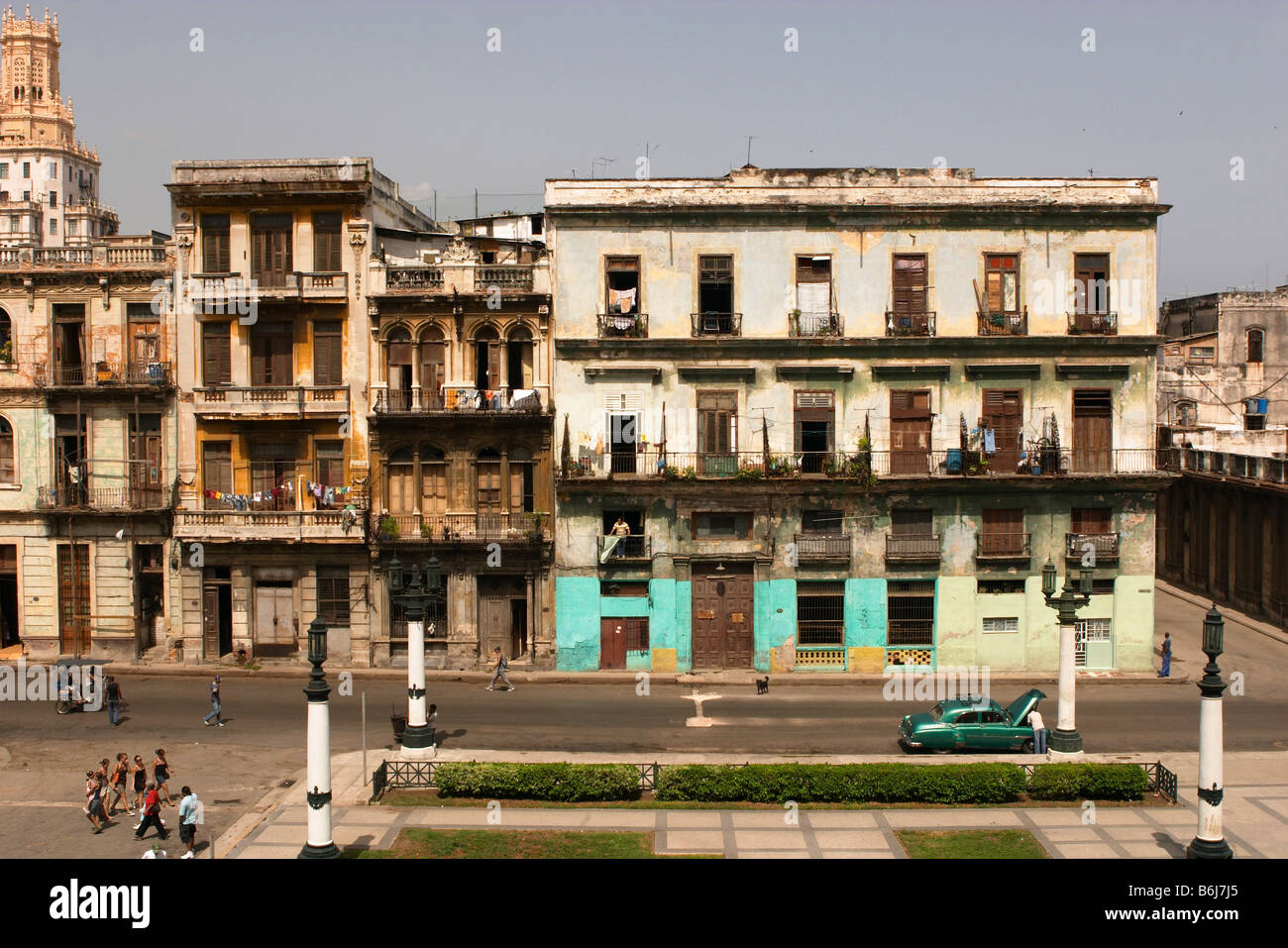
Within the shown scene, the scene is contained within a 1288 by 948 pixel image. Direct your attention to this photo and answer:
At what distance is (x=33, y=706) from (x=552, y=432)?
A: 19.1 metres

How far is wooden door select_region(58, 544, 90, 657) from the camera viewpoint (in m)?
43.9

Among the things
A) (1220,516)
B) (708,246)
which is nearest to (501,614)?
(708,246)

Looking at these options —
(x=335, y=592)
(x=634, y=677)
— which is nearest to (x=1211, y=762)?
(x=634, y=677)

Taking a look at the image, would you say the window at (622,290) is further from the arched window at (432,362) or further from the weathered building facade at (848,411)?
the arched window at (432,362)

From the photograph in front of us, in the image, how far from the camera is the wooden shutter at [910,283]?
4225cm

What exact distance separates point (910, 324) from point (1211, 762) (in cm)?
2172

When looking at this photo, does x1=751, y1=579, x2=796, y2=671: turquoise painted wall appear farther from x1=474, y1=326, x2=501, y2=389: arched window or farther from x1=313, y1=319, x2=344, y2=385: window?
x1=313, y1=319, x2=344, y2=385: window

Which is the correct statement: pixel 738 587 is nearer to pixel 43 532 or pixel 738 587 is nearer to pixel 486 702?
pixel 486 702

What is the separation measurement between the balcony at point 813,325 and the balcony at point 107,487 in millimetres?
23259

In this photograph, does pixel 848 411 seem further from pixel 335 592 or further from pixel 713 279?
pixel 335 592

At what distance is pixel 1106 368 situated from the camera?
139 feet

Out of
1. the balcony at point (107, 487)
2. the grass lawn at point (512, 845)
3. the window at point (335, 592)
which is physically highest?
the balcony at point (107, 487)

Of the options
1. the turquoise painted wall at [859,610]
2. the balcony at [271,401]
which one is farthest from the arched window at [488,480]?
the turquoise painted wall at [859,610]

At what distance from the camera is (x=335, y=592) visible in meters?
43.3
